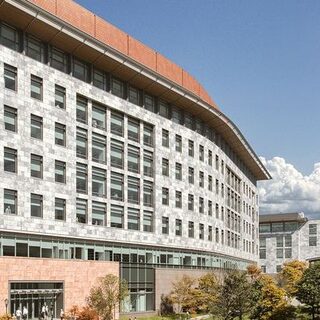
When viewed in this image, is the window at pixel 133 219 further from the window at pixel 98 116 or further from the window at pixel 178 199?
the window at pixel 98 116

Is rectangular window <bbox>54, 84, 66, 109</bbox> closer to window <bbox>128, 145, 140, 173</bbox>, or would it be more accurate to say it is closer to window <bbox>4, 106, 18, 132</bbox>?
window <bbox>4, 106, 18, 132</bbox>

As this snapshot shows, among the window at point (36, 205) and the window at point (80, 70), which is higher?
the window at point (80, 70)

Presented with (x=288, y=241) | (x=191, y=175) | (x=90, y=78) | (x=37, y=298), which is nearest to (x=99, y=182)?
(x=90, y=78)

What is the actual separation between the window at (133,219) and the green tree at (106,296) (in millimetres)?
12150

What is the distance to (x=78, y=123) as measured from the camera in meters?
64.3

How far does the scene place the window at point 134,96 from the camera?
73.6 meters

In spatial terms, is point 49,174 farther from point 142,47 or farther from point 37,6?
point 142,47

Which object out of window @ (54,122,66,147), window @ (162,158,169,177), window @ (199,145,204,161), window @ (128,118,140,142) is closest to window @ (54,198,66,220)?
window @ (54,122,66,147)

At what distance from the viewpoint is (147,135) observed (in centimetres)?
7694

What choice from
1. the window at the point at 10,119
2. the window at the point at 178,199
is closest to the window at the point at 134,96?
the window at the point at 178,199

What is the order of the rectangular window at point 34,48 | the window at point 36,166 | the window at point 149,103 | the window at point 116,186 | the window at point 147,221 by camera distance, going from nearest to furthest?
the window at point 36,166 → the rectangular window at point 34,48 → the window at point 116,186 → the window at point 147,221 → the window at point 149,103

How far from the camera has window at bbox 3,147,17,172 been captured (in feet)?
180

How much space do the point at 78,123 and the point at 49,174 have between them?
7.61 meters

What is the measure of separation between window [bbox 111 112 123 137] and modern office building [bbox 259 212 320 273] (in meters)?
97.6
